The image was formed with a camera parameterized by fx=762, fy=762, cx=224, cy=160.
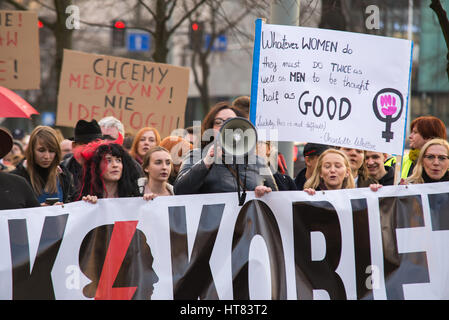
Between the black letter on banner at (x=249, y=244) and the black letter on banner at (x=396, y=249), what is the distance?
25.7 inches

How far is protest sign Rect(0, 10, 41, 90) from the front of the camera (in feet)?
26.5

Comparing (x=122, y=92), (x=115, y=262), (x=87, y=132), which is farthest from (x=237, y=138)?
(x=122, y=92)

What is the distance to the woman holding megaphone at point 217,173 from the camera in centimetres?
448

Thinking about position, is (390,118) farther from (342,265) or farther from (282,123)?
(342,265)

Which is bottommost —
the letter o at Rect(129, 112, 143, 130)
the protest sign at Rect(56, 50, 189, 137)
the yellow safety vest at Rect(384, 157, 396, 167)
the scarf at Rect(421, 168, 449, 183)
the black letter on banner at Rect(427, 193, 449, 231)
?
the black letter on banner at Rect(427, 193, 449, 231)

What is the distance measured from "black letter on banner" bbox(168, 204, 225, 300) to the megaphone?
16.1 inches

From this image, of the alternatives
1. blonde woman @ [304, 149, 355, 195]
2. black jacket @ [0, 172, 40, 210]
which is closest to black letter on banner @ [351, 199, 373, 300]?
blonde woman @ [304, 149, 355, 195]

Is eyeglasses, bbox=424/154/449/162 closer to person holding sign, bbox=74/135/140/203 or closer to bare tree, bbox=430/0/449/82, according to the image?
person holding sign, bbox=74/135/140/203

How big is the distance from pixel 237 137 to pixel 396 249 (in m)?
1.23

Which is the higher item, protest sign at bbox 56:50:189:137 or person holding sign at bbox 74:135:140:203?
protest sign at bbox 56:50:189:137

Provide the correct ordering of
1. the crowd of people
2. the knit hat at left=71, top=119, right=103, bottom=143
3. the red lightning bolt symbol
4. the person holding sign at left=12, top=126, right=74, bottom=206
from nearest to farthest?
the red lightning bolt symbol
the crowd of people
the person holding sign at left=12, top=126, right=74, bottom=206
the knit hat at left=71, top=119, right=103, bottom=143
